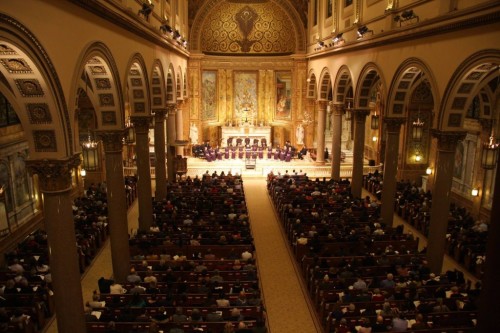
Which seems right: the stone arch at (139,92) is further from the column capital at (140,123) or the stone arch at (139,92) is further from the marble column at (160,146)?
the marble column at (160,146)

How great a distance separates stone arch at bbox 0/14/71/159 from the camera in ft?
26.5

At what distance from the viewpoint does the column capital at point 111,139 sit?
45.8ft

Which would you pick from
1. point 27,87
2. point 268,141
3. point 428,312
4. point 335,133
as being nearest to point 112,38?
point 27,87

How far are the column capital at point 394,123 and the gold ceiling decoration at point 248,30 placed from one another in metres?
21.7

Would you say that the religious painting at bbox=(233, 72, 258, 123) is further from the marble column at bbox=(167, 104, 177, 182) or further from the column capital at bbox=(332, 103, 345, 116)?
the column capital at bbox=(332, 103, 345, 116)

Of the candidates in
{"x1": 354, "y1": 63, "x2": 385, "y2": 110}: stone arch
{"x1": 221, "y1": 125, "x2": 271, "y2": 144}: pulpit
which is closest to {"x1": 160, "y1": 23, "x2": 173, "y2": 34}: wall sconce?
{"x1": 354, "y1": 63, "x2": 385, "y2": 110}: stone arch

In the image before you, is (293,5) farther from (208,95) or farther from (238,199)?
(238,199)

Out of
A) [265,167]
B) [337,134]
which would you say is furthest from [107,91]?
[265,167]

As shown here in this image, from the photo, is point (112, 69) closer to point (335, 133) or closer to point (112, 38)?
point (112, 38)

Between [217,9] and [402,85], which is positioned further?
[217,9]

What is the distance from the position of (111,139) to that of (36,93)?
4.92 meters

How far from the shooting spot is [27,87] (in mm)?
9047

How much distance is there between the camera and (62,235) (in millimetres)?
9914

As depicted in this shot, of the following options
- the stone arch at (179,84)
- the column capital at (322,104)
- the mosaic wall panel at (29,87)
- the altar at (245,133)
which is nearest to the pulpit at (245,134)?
the altar at (245,133)
